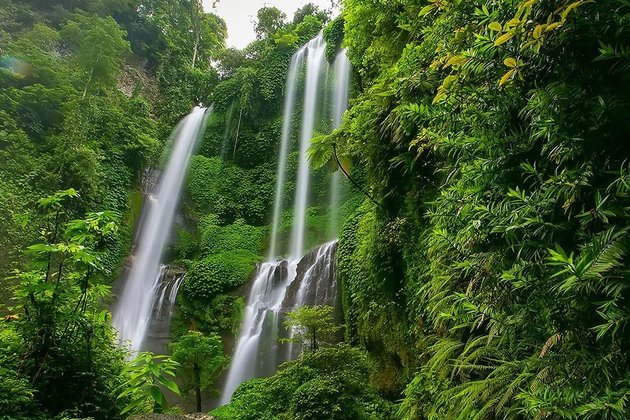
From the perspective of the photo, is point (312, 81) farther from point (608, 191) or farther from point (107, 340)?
point (608, 191)

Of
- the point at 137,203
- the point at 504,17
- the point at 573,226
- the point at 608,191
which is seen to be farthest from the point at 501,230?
the point at 137,203

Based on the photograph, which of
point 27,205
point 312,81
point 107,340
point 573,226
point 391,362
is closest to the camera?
point 573,226

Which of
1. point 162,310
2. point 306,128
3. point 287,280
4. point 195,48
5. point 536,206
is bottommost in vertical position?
point 536,206

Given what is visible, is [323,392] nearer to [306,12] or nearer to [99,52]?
[99,52]

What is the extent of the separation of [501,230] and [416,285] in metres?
2.65

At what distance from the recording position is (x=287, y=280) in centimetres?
1238

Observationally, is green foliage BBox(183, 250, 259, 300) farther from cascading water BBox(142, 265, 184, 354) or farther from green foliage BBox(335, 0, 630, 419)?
green foliage BBox(335, 0, 630, 419)

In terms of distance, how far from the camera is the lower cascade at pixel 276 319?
32.5 ft

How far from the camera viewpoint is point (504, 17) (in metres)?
1.92

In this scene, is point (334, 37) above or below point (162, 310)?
above

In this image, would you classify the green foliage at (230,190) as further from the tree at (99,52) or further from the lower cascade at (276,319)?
the lower cascade at (276,319)

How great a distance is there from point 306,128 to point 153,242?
9154 millimetres

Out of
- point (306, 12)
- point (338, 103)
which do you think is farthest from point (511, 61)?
point (306, 12)

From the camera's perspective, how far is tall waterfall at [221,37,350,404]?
33.0ft
